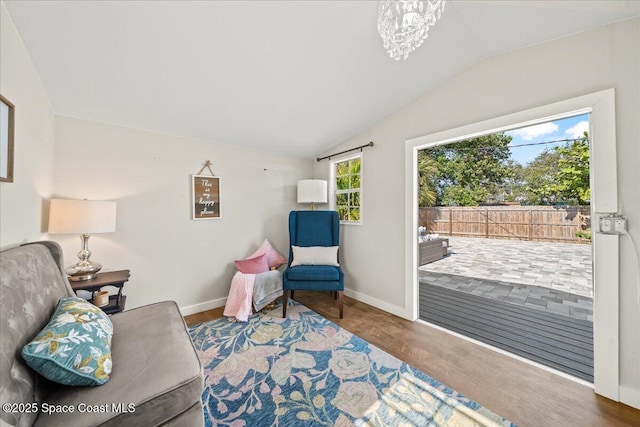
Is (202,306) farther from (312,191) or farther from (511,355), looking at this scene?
(511,355)

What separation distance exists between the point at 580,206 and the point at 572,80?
1.02 m

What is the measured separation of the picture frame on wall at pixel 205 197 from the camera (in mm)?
2566

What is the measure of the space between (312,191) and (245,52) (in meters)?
1.73

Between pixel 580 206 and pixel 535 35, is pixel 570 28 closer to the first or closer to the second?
pixel 535 35

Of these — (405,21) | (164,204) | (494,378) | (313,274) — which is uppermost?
(405,21)

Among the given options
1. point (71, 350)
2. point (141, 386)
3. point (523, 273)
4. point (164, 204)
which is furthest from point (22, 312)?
point (523, 273)

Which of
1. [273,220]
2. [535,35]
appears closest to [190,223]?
[273,220]

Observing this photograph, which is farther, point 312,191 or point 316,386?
point 312,191

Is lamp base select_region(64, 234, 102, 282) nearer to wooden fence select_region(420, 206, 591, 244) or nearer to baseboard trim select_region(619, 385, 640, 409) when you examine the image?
wooden fence select_region(420, 206, 591, 244)

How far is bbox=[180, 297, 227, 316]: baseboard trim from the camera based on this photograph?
8.25 feet

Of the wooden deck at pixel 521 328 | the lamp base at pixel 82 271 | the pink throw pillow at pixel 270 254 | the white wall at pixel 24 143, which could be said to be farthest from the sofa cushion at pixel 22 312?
the wooden deck at pixel 521 328

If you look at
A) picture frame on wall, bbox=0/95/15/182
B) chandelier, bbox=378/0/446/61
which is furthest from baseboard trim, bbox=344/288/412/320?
picture frame on wall, bbox=0/95/15/182

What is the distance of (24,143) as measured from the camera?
1.39 metres

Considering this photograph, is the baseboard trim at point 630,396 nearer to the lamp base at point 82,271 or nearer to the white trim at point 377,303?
the white trim at point 377,303
